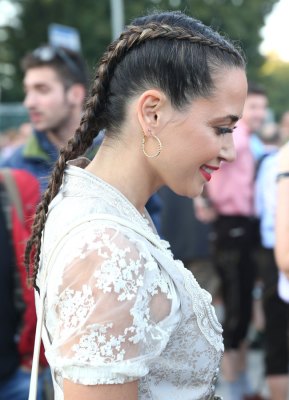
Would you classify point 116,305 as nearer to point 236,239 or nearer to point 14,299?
point 14,299

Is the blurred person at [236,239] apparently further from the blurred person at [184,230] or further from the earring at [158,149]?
the earring at [158,149]

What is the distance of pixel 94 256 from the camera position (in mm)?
1380

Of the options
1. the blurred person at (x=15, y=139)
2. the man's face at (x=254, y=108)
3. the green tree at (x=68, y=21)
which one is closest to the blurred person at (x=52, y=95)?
the man's face at (x=254, y=108)

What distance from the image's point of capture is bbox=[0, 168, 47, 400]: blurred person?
2787mm

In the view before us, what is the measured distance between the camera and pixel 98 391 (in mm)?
1378

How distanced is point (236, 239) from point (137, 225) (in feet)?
13.4

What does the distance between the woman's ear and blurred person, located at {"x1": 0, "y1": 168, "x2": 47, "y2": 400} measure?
1.30m

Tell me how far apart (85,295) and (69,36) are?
8929 millimetres

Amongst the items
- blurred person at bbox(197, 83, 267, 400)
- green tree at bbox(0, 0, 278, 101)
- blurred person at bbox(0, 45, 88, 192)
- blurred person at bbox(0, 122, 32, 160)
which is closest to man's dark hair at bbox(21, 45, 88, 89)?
blurred person at bbox(0, 45, 88, 192)

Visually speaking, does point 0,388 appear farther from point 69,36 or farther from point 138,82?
point 69,36

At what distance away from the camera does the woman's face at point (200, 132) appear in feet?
5.04

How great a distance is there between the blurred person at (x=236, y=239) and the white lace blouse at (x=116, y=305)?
3875 mm

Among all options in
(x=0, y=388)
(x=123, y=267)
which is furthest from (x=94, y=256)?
(x=0, y=388)

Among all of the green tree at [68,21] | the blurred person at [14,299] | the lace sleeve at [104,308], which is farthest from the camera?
the green tree at [68,21]
